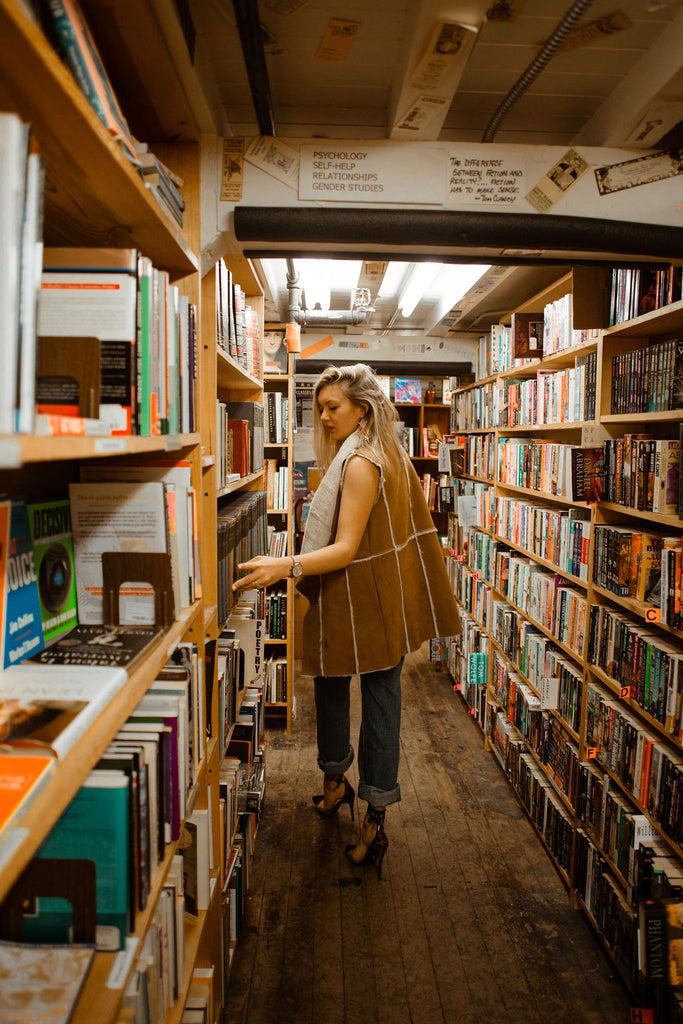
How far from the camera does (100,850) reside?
75cm

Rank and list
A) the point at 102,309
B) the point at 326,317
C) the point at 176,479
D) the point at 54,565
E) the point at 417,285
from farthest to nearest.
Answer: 1. the point at 326,317
2. the point at 417,285
3. the point at 176,479
4. the point at 54,565
5. the point at 102,309

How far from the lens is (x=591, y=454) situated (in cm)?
204

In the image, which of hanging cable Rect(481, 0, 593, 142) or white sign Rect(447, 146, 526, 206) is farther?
white sign Rect(447, 146, 526, 206)

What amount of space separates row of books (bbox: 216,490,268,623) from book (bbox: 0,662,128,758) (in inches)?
29.8

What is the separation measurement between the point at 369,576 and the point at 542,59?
1.46 meters

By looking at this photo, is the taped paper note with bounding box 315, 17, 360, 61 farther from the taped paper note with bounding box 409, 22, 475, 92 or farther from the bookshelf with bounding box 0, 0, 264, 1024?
the bookshelf with bounding box 0, 0, 264, 1024

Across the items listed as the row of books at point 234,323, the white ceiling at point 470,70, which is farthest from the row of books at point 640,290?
the row of books at point 234,323

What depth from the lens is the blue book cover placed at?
814mm

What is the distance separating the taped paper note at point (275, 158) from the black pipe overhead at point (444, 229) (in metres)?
0.08

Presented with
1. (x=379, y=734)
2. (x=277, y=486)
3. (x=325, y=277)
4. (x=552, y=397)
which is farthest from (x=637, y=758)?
(x=325, y=277)

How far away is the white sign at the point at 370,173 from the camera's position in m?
1.36

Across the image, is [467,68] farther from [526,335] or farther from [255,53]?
[526,335]

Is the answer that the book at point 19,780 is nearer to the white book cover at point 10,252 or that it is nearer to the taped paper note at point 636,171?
the white book cover at point 10,252

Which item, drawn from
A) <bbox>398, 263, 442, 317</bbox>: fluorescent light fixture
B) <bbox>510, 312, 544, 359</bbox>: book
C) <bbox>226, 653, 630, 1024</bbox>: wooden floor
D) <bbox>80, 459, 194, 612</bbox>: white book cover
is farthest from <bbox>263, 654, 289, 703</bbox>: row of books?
<bbox>398, 263, 442, 317</bbox>: fluorescent light fixture
